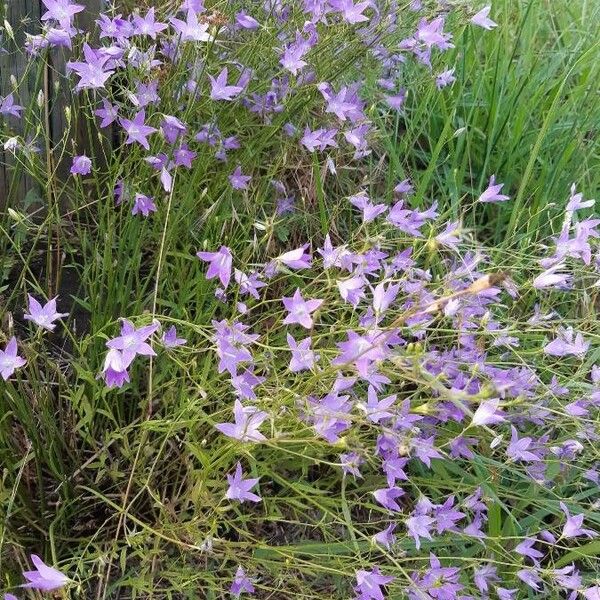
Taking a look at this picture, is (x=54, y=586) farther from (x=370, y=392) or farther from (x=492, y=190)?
(x=492, y=190)

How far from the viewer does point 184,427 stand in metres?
1.48

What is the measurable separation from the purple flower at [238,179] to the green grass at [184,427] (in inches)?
1.7

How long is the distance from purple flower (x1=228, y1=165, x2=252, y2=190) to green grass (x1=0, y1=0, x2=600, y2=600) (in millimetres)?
44

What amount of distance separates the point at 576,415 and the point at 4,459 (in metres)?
1.06

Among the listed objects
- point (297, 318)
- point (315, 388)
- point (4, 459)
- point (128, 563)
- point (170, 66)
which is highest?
point (170, 66)

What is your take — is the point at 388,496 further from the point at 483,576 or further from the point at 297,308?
the point at 297,308

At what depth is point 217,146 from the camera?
5.41ft

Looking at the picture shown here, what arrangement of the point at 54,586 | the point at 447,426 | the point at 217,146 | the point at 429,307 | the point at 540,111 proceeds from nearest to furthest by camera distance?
1. the point at 429,307
2. the point at 54,586
3. the point at 217,146
4. the point at 447,426
5. the point at 540,111

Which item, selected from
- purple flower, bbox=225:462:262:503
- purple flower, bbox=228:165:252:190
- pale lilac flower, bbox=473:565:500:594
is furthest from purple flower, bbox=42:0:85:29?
pale lilac flower, bbox=473:565:500:594

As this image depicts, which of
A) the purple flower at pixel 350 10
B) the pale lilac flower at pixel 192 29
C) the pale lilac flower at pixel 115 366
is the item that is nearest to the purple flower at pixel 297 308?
the pale lilac flower at pixel 115 366

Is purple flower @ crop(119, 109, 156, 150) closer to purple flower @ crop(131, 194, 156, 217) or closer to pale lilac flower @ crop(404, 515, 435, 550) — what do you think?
purple flower @ crop(131, 194, 156, 217)

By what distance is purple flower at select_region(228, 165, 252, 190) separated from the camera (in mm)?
1692

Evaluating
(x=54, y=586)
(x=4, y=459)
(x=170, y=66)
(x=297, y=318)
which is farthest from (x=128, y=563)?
(x=170, y=66)

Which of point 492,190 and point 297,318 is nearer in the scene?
point 297,318
